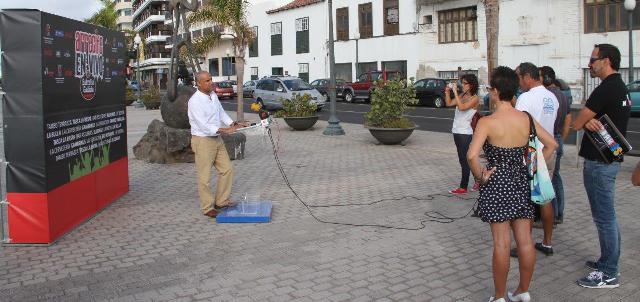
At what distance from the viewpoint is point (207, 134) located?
6.89 metres

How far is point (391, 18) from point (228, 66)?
23609mm

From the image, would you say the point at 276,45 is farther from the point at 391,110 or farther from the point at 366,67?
the point at 391,110

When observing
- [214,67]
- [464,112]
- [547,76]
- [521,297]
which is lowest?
[521,297]

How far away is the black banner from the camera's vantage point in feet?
18.8

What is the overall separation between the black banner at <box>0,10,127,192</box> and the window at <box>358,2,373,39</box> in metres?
33.3

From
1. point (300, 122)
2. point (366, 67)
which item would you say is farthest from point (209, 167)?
point (366, 67)

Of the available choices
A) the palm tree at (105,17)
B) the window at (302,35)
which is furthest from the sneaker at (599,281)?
the palm tree at (105,17)

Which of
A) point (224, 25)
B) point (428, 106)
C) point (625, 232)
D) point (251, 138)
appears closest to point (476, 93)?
point (625, 232)

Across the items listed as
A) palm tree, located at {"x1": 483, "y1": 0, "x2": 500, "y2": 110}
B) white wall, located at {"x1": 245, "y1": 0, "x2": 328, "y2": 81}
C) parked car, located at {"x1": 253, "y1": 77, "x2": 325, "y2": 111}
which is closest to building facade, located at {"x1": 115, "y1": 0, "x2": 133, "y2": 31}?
white wall, located at {"x1": 245, "y1": 0, "x2": 328, "y2": 81}

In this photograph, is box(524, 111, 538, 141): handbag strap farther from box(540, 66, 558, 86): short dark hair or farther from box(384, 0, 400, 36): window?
box(384, 0, 400, 36): window

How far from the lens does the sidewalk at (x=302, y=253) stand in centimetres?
468

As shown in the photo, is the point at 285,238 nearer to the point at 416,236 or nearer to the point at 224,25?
the point at 416,236

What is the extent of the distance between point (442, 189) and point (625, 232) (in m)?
2.85

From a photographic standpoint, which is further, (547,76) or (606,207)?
(547,76)
